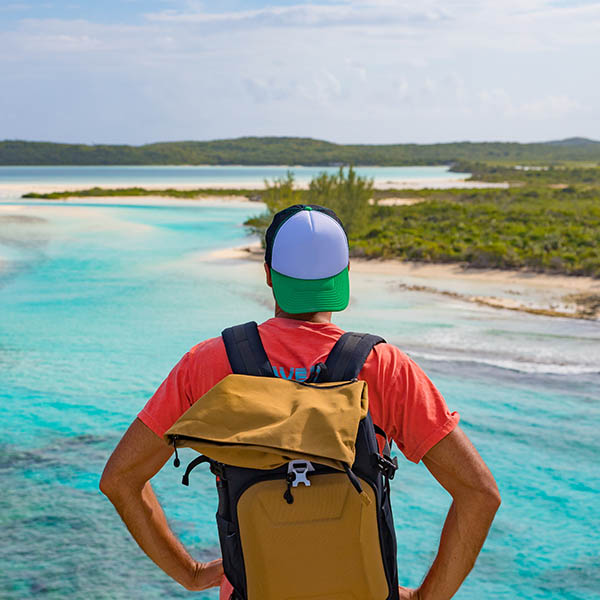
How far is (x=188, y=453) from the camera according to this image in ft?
21.3

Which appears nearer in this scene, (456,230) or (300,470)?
(300,470)

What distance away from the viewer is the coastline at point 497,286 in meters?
13.2

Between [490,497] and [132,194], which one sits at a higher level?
[490,497]

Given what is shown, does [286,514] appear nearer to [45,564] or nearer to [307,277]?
[307,277]

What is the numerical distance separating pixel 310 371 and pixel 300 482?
24cm

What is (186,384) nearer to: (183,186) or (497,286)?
(497,286)

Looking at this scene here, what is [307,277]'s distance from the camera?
1.65 metres

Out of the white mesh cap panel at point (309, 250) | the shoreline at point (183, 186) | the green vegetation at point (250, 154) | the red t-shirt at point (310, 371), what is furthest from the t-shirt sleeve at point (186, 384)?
the green vegetation at point (250, 154)

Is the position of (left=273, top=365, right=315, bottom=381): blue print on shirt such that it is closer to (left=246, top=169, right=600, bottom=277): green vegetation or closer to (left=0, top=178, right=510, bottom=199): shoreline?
(left=246, top=169, right=600, bottom=277): green vegetation

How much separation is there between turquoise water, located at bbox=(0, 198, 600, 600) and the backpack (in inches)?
134

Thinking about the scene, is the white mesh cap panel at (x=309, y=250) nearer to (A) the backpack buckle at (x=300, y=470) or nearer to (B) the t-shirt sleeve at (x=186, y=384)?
(B) the t-shirt sleeve at (x=186, y=384)

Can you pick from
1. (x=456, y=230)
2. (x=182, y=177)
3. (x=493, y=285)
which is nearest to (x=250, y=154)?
(x=182, y=177)

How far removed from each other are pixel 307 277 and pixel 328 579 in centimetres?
62

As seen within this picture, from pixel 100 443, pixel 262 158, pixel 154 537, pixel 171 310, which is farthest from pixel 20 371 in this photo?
pixel 262 158
